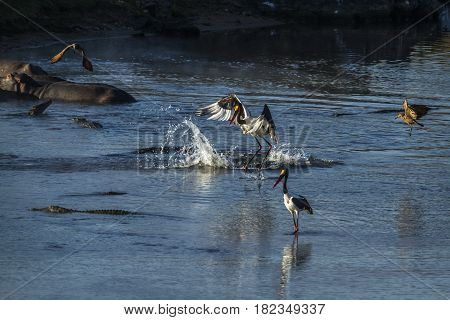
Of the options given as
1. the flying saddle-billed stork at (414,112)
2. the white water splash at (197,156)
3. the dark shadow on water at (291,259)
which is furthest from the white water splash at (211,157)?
the dark shadow on water at (291,259)

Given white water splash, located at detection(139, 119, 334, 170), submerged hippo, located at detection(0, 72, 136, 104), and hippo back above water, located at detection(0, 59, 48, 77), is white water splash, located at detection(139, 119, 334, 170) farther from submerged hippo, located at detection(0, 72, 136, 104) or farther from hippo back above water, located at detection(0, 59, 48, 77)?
hippo back above water, located at detection(0, 59, 48, 77)

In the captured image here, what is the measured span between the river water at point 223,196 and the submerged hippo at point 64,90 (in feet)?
1.70

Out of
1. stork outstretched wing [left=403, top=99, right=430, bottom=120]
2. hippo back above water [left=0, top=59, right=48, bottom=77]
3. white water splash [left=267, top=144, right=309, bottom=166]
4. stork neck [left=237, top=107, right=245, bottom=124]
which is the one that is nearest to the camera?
stork neck [left=237, top=107, right=245, bottom=124]

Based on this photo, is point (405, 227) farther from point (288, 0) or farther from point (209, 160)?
point (288, 0)

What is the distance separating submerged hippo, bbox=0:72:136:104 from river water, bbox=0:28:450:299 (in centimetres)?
52

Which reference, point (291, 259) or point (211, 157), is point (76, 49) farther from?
point (291, 259)

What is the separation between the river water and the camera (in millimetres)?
10391

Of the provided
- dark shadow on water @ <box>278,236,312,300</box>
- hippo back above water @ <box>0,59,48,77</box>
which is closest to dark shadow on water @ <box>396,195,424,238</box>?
dark shadow on water @ <box>278,236,312,300</box>

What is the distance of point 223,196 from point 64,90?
953 centimetres

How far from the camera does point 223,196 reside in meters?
14.2

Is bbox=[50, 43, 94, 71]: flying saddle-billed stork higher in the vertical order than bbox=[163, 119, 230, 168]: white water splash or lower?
higher

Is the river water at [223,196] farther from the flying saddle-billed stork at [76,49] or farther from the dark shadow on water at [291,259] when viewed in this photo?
the flying saddle-billed stork at [76,49]

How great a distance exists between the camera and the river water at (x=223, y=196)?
10.4m

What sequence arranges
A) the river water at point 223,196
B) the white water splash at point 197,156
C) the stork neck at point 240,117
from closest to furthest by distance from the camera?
the river water at point 223,196, the stork neck at point 240,117, the white water splash at point 197,156
